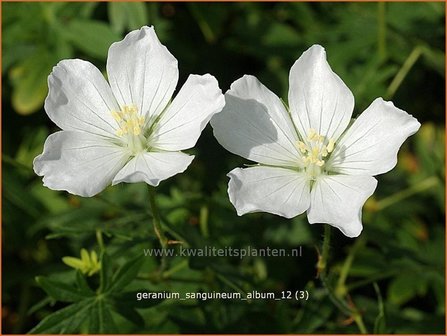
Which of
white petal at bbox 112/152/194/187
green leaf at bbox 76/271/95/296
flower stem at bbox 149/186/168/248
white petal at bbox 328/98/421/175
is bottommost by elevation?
green leaf at bbox 76/271/95/296

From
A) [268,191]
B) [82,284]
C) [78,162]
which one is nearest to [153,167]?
[78,162]

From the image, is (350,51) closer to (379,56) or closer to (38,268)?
(379,56)

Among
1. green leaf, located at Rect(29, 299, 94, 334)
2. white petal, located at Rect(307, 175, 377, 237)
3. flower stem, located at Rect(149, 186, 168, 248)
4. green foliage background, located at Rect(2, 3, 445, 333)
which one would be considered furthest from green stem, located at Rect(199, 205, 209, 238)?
white petal, located at Rect(307, 175, 377, 237)

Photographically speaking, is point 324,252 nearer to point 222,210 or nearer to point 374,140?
point 374,140

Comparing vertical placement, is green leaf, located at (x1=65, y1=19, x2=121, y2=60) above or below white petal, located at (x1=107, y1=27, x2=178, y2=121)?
above

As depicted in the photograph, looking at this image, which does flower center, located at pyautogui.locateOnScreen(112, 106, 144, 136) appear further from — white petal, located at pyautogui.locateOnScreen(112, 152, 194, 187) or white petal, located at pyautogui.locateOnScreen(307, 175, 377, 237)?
white petal, located at pyautogui.locateOnScreen(307, 175, 377, 237)

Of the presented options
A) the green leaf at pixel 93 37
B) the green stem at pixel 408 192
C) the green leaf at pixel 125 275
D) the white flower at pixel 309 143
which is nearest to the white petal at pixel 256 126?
the white flower at pixel 309 143
